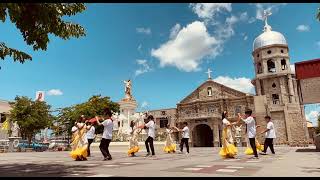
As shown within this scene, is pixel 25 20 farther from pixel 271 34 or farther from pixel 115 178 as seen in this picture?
pixel 271 34

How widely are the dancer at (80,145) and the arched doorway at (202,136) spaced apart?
43.5 metres

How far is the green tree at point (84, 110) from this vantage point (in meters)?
42.9

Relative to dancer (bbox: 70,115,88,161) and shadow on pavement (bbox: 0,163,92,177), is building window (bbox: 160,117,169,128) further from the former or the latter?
shadow on pavement (bbox: 0,163,92,177)

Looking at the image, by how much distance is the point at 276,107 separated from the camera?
50.0 m

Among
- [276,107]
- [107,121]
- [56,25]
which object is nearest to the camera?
[56,25]

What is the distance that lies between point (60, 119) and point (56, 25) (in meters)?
40.9

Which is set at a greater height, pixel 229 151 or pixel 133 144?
pixel 133 144

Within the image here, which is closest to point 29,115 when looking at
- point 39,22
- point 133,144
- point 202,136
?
point 133,144

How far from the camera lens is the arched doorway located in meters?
54.1

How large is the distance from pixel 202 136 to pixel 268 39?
20213 millimetres

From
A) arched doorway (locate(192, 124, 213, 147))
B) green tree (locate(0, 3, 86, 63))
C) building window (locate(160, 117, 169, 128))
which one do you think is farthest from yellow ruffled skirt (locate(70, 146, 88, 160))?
building window (locate(160, 117, 169, 128))

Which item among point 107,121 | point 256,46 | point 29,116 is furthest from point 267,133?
point 256,46

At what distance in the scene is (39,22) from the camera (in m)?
5.99

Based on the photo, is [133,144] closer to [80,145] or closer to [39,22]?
[80,145]
